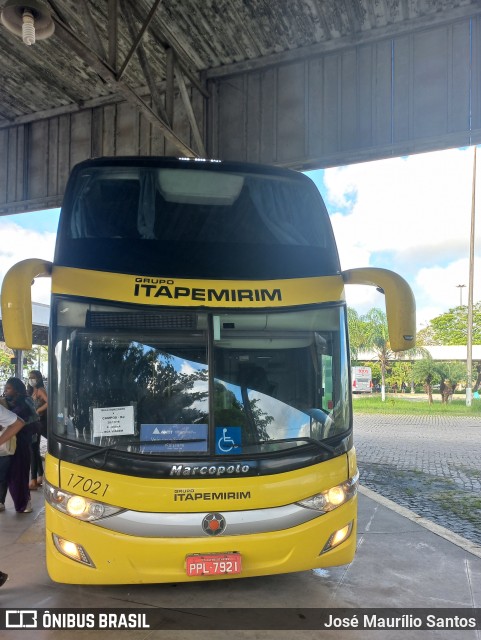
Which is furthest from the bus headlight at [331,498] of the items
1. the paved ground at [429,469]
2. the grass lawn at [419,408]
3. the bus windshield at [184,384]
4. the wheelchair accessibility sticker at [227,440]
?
the grass lawn at [419,408]

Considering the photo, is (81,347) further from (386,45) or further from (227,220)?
(386,45)

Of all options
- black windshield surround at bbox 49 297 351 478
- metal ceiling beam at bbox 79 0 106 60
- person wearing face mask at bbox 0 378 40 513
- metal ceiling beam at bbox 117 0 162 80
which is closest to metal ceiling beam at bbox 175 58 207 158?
metal ceiling beam at bbox 117 0 162 80

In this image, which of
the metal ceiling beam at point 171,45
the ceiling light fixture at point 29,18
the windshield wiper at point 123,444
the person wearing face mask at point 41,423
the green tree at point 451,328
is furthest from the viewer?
the green tree at point 451,328

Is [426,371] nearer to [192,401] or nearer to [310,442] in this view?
[310,442]

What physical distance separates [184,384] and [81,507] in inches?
44.9

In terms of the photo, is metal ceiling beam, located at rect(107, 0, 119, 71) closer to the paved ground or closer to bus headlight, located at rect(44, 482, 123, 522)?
bus headlight, located at rect(44, 482, 123, 522)

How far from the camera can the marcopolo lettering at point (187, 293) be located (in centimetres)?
414

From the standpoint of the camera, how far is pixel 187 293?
4164mm

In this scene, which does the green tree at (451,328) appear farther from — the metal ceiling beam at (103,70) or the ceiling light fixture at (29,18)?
the ceiling light fixture at (29,18)

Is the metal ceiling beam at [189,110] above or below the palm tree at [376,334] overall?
above

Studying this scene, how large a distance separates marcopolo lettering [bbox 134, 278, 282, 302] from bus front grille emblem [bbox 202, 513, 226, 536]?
62.8 inches

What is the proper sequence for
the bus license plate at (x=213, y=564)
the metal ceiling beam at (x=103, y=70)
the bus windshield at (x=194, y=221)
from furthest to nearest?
1. the metal ceiling beam at (x=103, y=70)
2. the bus windshield at (x=194, y=221)
3. the bus license plate at (x=213, y=564)

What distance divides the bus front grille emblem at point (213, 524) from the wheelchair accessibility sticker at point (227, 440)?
44 cm

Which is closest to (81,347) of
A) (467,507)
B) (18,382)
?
(18,382)
